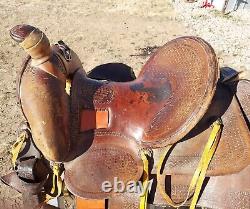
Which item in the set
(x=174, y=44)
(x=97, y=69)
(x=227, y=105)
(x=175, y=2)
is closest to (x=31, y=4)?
(x=175, y=2)

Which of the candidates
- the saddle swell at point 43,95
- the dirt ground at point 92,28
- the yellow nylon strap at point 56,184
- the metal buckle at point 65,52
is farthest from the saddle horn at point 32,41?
the dirt ground at point 92,28

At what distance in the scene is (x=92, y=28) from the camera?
4363mm

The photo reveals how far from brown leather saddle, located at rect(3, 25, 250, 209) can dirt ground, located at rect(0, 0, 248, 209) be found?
178cm

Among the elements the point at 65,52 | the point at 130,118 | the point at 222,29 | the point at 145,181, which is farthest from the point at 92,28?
the point at 145,181

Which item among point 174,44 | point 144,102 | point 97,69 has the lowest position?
point 97,69

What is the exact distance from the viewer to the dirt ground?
3713 mm

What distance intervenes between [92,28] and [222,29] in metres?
1.63

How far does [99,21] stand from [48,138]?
349cm

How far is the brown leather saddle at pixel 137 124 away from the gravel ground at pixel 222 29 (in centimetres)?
239

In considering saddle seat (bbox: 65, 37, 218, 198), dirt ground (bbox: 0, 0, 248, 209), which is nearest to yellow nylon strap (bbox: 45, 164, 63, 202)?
saddle seat (bbox: 65, 37, 218, 198)

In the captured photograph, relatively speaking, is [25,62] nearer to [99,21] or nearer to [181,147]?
[181,147]

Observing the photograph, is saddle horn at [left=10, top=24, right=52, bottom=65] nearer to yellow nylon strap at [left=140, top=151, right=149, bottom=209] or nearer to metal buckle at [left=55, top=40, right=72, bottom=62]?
metal buckle at [left=55, top=40, right=72, bottom=62]

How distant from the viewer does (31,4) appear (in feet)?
16.2

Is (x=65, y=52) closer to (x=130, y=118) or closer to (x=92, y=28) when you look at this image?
(x=130, y=118)
